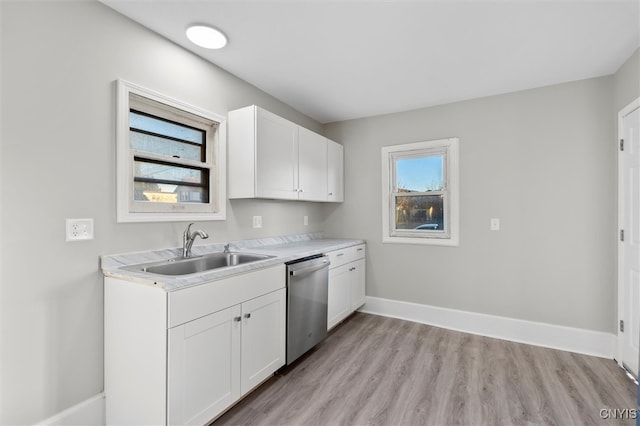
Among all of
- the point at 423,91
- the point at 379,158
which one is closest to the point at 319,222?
the point at 379,158

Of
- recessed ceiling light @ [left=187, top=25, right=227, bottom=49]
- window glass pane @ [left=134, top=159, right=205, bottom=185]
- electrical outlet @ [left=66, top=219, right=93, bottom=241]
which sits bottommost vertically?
electrical outlet @ [left=66, top=219, right=93, bottom=241]

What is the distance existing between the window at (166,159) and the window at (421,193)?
6.75 feet

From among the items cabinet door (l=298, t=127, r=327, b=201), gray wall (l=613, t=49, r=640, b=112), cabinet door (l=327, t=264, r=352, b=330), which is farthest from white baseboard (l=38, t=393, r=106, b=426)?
gray wall (l=613, t=49, r=640, b=112)

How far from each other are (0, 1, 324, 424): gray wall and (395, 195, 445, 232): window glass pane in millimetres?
2737

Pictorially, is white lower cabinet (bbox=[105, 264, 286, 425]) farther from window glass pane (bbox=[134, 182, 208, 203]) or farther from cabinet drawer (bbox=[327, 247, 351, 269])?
cabinet drawer (bbox=[327, 247, 351, 269])

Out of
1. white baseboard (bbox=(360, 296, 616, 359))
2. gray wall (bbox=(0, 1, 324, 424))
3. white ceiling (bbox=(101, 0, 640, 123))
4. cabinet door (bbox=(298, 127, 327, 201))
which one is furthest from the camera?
cabinet door (bbox=(298, 127, 327, 201))

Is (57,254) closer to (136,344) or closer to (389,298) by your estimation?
(136,344)

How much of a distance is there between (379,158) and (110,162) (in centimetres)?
284

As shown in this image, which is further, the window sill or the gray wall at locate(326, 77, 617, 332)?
the window sill

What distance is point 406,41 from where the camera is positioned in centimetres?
217

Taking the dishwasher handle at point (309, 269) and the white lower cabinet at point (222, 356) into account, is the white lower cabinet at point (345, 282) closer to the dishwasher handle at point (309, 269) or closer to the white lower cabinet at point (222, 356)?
the dishwasher handle at point (309, 269)

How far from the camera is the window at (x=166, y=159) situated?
1897 millimetres

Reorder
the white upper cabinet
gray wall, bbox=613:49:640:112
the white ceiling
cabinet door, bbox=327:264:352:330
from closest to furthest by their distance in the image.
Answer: the white ceiling → gray wall, bbox=613:49:640:112 → the white upper cabinet → cabinet door, bbox=327:264:352:330

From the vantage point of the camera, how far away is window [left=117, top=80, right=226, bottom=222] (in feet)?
6.23
